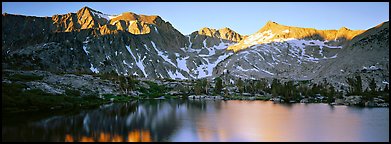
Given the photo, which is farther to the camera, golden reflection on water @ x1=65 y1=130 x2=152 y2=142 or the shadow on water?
the shadow on water

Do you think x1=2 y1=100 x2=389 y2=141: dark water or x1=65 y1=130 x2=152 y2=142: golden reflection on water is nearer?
x1=65 y1=130 x2=152 y2=142: golden reflection on water

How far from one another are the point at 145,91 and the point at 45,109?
91240 millimetres

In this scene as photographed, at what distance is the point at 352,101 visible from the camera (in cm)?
14688

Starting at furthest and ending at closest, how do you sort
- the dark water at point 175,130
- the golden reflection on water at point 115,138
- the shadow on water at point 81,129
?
1. the dark water at point 175,130
2. the shadow on water at point 81,129
3. the golden reflection on water at point 115,138

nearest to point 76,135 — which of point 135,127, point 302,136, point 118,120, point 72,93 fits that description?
point 135,127

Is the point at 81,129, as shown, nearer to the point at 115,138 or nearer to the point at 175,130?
the point at 115,138

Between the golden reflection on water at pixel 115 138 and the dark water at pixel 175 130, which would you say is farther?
the dark water at pixel 175 130

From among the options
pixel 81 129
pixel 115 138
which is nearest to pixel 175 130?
pixel 115 138

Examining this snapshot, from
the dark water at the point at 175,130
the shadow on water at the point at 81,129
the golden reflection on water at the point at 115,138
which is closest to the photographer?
the golden reflection on water at the point at 115,138

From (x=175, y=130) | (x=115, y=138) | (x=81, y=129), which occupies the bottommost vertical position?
(x=175, y=130)

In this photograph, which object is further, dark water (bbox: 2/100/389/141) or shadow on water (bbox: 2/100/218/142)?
dark water (bbox: 2/100/389/141)

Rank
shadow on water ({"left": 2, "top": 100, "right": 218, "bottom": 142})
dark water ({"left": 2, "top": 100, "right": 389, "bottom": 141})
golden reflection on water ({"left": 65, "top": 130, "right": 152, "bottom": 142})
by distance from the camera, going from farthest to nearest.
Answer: dark water ({"left": 2, "top": 100, "right": 389, "bottom": 141}) → shadow on water ({"left": 2, "top": 100, "right": 218, "bottom": 142}) → golden reflection on water ({"left": 65, "top": 130, "right": 152, "bottom": 142})

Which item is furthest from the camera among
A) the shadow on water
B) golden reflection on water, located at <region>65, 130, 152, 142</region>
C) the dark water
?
the dark water

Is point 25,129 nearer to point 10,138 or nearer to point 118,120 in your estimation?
point 10,138
